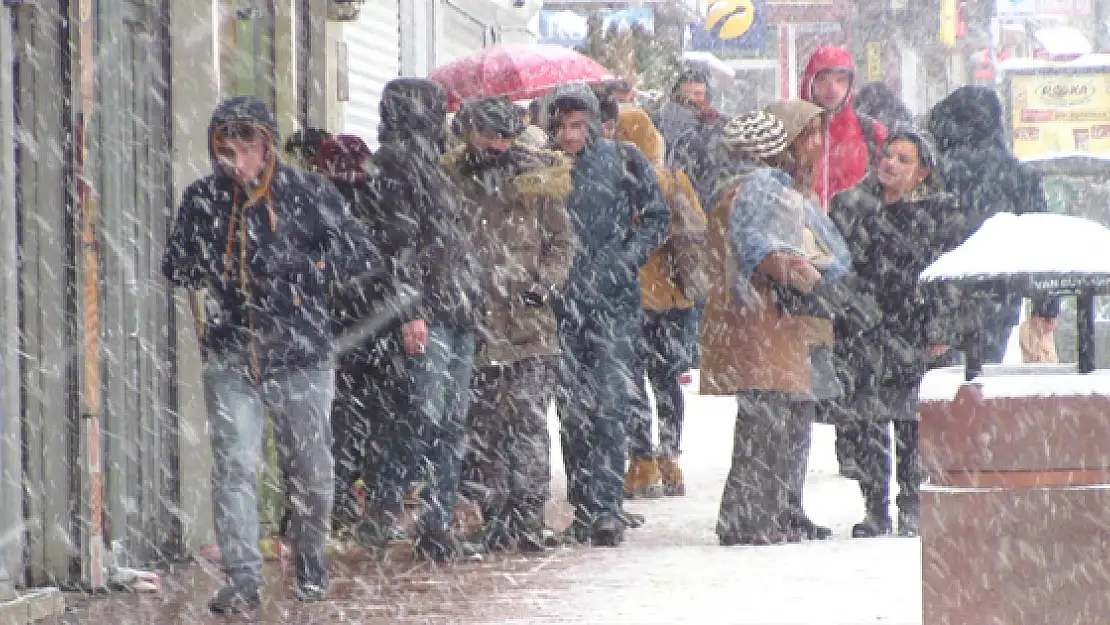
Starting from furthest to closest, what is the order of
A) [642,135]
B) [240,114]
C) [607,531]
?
[642,135]
[607,531]
[240,114]

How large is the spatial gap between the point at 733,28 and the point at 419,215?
107 ft

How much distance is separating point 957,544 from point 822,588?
1.75 meters

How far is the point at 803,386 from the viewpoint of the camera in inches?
385

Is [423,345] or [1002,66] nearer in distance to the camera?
[423,345]

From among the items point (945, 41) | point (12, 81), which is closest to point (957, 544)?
point (12, 81)

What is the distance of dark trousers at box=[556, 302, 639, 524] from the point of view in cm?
1016

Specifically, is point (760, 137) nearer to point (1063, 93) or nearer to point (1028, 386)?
point (1028, 386)

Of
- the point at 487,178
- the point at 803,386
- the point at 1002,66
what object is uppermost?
the point at 1002,66

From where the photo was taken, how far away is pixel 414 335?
936 cm

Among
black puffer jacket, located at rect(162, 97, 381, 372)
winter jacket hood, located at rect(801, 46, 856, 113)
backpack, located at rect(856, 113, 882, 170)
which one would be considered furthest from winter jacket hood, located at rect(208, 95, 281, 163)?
backpack, located at rect(856, 113, 882, 170)

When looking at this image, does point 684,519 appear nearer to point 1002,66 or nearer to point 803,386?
point 803,386

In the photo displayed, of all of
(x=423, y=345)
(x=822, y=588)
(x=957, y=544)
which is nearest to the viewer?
(x=957, y=544)

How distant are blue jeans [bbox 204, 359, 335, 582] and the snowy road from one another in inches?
10.7

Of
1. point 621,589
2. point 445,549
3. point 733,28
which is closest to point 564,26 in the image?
point 733,28
